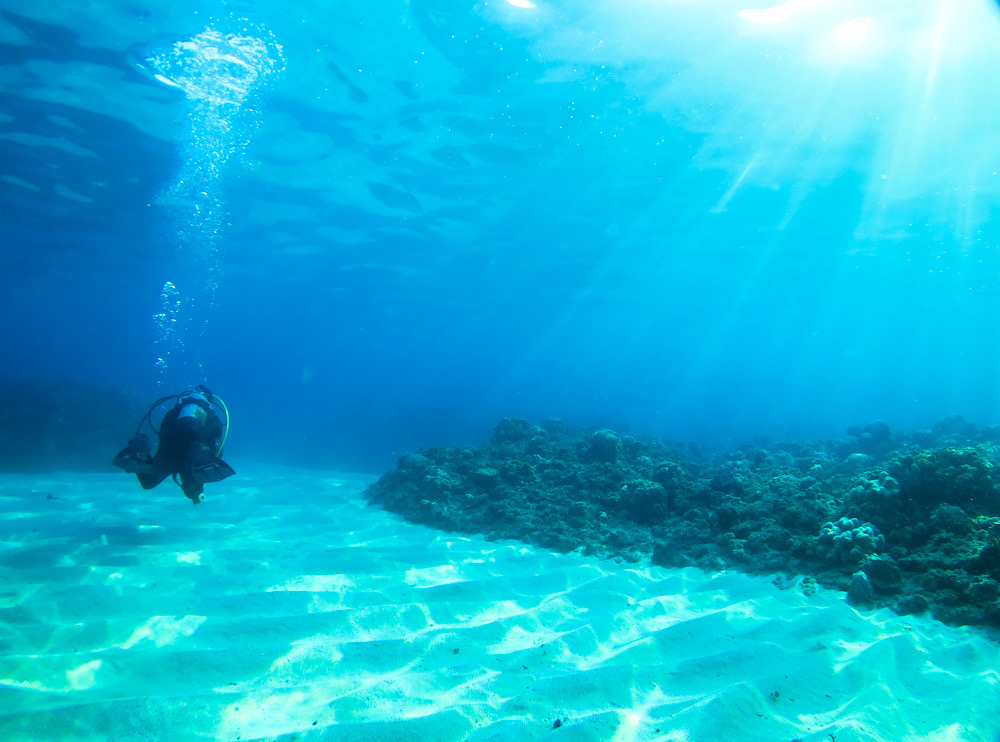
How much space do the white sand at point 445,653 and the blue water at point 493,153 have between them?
4.46 meters

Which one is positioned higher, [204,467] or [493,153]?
[493,153]

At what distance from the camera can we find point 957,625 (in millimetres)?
4152

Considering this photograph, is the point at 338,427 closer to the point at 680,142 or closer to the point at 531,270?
the point at 531,270

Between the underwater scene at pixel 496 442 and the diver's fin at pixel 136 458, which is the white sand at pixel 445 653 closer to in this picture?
the underwater scene at pixel 496 442

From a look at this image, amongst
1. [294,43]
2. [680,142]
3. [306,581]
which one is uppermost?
[294,43]

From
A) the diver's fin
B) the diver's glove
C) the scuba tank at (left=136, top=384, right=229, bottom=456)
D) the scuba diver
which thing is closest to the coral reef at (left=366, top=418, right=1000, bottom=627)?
the diver's glove

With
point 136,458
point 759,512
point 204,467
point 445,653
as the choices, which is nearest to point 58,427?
point 136,458

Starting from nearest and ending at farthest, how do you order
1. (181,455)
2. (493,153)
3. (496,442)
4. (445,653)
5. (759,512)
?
(445,653)
(181,455)
(759,512)
(496,442)
(493,153)

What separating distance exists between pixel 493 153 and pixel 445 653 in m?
16.4

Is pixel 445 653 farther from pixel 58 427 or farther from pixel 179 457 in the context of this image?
pixel 58 427

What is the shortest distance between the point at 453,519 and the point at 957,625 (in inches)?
250

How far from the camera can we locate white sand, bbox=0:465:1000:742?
298 centimetres

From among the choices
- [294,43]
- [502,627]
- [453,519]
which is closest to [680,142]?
[294,43]

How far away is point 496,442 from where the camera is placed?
1317 cm
